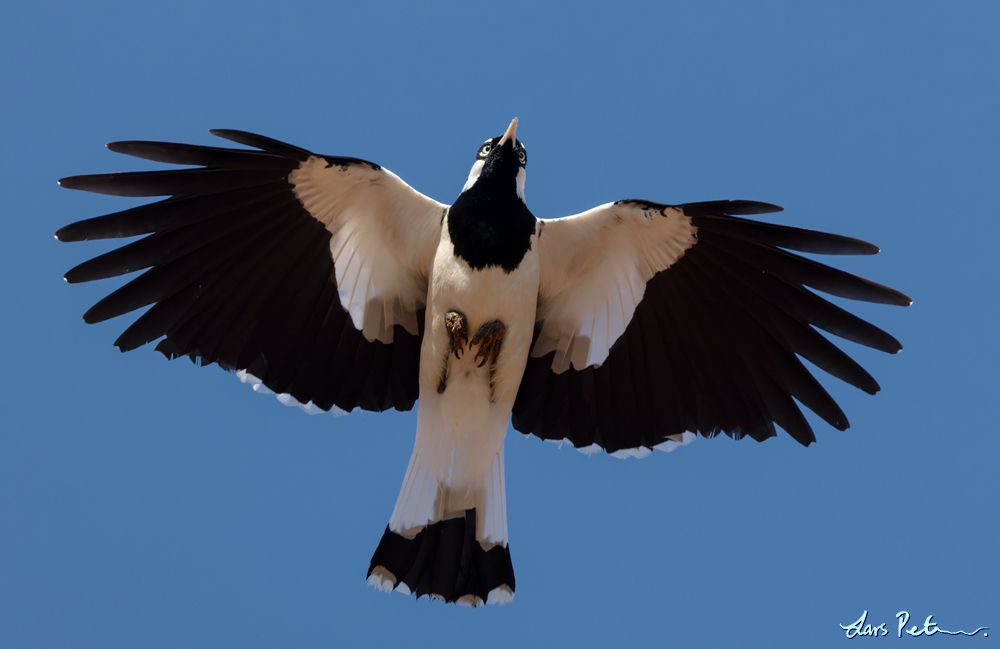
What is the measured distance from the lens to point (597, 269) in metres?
4.91

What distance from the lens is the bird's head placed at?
15.4ft

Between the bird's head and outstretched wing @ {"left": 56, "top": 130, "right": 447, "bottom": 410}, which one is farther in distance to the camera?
the bird's head

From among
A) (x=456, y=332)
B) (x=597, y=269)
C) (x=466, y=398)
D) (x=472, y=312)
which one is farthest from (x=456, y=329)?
(x=597, y=269)

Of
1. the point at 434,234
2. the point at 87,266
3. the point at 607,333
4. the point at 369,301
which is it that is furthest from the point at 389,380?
the point at 87,266

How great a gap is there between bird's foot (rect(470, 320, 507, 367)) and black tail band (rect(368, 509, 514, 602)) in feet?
3.37

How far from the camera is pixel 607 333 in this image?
5047mm

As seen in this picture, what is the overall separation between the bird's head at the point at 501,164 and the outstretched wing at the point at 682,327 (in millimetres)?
324

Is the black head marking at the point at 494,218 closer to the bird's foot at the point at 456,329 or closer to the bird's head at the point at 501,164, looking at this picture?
the bird's head at the point at 501,164

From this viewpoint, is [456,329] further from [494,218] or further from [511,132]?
[511,132]

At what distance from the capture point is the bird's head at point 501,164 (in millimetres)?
4684

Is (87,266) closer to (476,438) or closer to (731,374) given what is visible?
(476,438)

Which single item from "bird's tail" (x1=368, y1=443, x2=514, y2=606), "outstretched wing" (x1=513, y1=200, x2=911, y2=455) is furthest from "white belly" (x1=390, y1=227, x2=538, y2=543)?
"outstretched wing" (x1=513, y1=200, x2=911, y2=455)

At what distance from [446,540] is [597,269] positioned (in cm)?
173

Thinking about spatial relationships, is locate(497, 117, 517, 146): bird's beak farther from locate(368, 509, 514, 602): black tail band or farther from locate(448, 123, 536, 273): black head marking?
locate(368, 509, 514, 602): black tail band
